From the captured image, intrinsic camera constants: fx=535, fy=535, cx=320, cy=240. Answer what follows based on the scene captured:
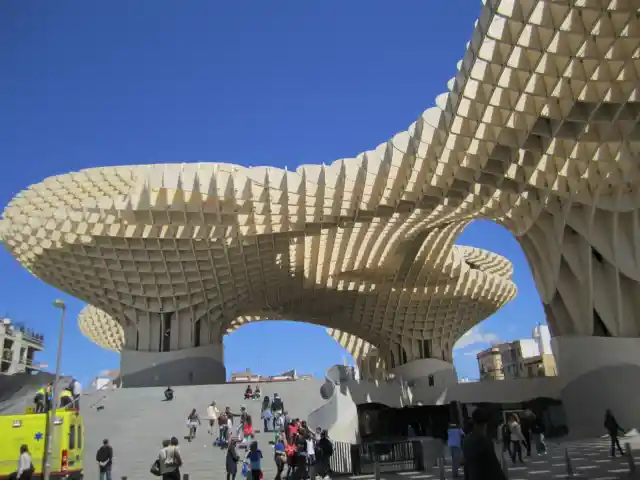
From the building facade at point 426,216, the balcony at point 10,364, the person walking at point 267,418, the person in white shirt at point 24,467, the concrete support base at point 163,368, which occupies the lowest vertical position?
the person in white shirt at point 24,467

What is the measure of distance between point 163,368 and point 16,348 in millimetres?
28457

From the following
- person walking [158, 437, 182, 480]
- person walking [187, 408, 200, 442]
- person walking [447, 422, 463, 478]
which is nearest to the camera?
person walking [158, 437, 182, 480]

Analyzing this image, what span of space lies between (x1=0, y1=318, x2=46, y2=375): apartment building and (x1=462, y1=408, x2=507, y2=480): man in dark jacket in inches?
2200

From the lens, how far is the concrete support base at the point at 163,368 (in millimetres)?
35906

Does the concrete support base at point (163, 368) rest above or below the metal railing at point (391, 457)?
above

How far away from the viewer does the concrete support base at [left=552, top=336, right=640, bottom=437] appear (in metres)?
23.0

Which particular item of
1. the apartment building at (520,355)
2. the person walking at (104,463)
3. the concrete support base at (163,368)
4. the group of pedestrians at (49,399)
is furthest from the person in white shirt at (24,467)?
the apartment building at (520,355)

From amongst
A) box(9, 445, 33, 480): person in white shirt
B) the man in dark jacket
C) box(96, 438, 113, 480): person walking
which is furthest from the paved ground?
the man in dark jacket

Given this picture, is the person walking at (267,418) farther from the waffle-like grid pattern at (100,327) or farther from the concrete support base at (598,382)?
the waffle-like grid pattern at (100,327)

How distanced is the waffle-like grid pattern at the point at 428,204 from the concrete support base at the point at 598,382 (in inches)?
37.9

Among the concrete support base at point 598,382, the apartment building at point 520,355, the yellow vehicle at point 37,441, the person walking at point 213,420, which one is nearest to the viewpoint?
the yellow vehicle at point 37,441

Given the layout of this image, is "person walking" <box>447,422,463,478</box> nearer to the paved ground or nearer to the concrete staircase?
the paved ground

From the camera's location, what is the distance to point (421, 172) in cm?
2214

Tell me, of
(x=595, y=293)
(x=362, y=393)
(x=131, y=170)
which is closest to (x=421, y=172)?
(x=595, y=293)
